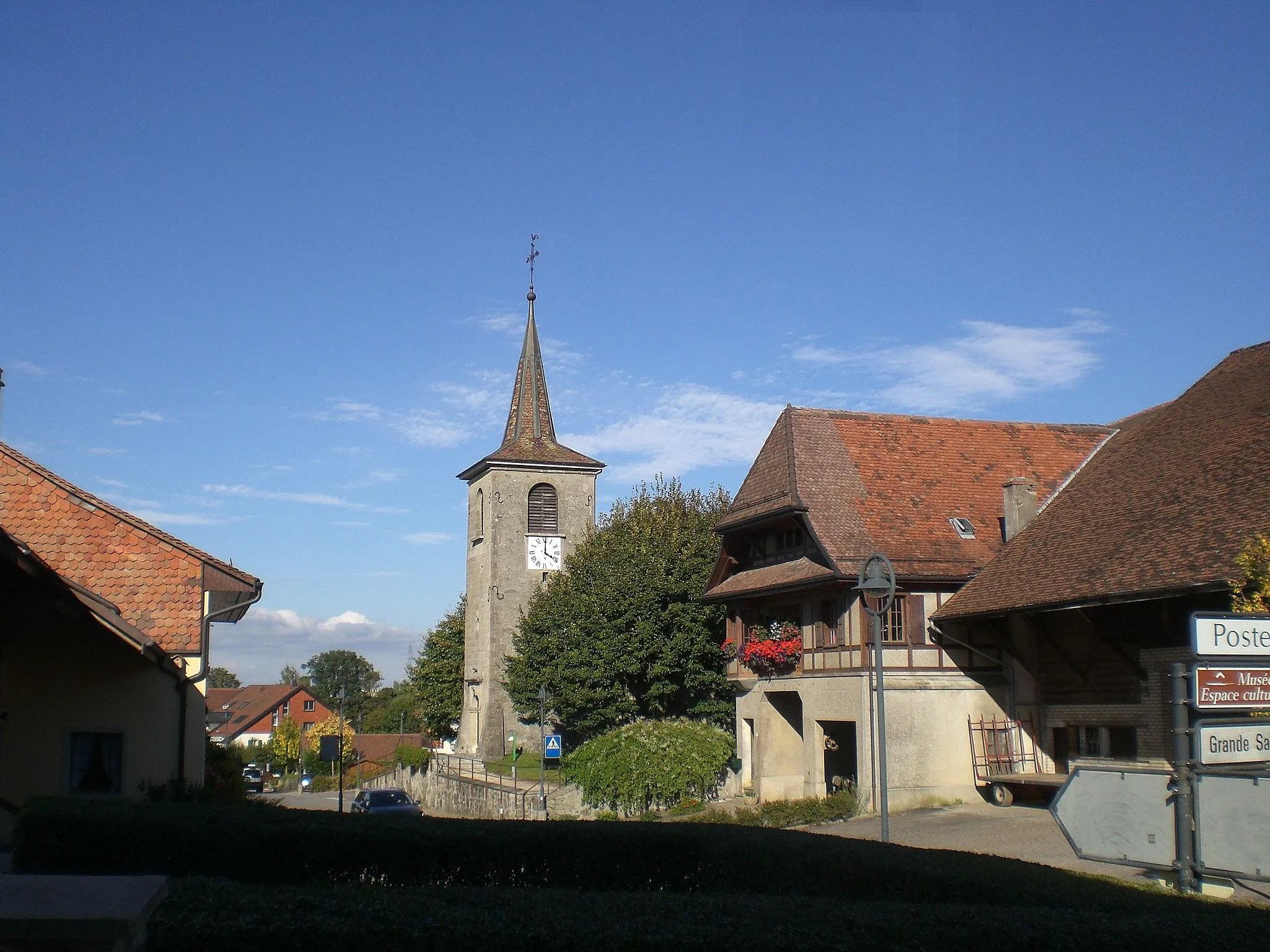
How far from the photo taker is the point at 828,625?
28562 mm

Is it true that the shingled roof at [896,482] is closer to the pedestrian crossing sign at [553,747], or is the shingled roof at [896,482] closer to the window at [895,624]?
the window at [895,624]

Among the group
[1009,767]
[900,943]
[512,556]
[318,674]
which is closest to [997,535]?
[1009,767]

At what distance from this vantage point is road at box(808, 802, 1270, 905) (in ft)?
56.4

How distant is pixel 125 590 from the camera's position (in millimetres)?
21828

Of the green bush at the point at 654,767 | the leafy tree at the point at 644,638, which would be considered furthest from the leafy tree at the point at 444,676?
the green bush at the point at 654,767

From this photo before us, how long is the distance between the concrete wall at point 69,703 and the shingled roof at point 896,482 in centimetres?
1441

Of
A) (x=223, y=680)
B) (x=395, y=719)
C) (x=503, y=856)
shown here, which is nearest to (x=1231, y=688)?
(x=503, y=856)

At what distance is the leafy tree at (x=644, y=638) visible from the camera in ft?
142

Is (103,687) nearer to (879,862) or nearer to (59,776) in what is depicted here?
(59,776)

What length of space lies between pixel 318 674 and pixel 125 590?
159 m

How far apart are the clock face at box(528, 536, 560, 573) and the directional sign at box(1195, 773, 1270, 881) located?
52995mm

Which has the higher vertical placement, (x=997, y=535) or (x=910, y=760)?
(x=997, y=535)

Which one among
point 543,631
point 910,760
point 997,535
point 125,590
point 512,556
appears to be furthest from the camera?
point 512,556

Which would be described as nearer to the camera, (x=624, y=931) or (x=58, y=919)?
(x=58, y=919)
